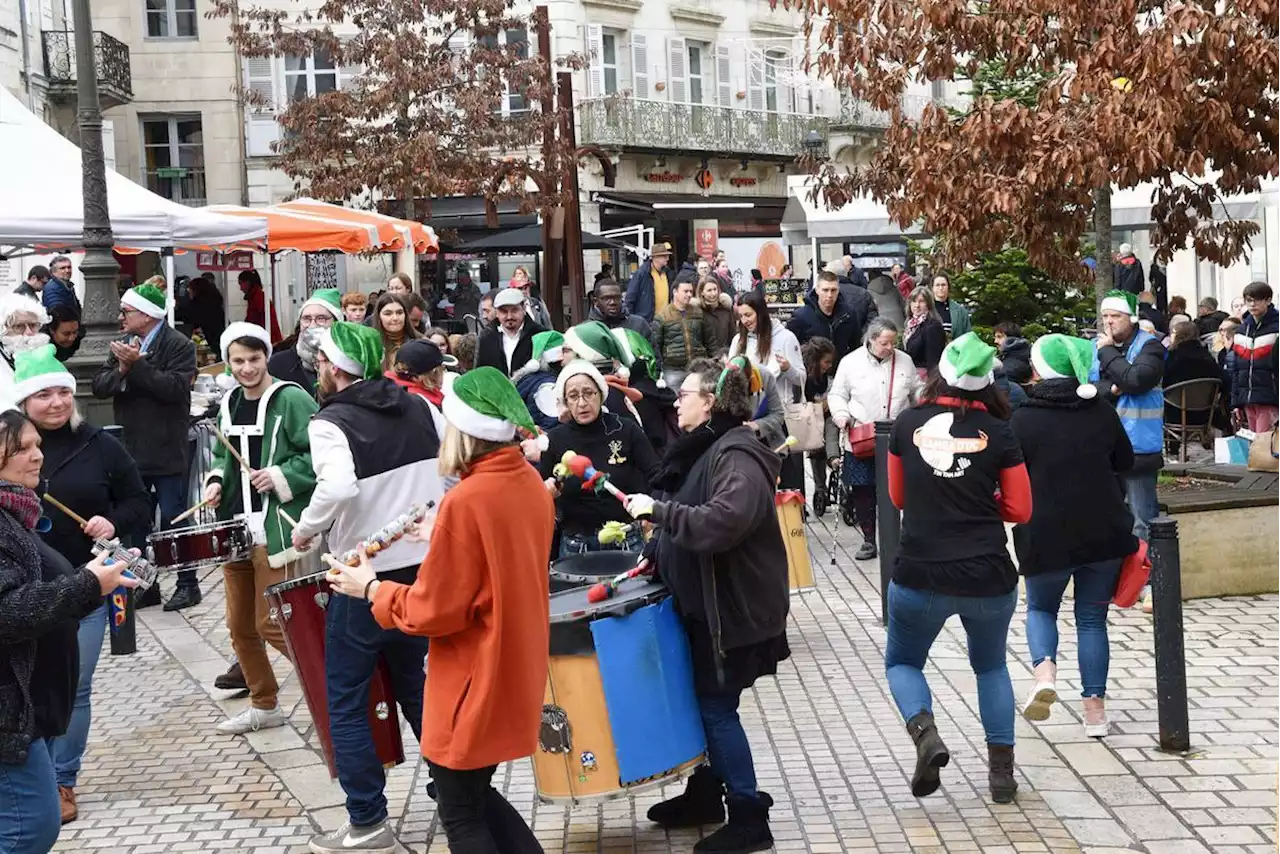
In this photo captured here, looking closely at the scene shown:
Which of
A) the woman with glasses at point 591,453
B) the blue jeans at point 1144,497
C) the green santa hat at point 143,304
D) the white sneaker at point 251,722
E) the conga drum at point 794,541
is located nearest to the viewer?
the woman with glasses at point 591,453

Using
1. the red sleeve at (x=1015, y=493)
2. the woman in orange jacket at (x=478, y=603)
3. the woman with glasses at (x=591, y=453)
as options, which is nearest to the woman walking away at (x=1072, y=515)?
the red sleeve at (x=1015, y=493)

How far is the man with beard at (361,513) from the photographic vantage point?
19.5 feet

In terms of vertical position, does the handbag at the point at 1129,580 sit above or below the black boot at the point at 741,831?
above

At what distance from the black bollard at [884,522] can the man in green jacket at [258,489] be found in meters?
3.33

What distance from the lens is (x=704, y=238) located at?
107 ft

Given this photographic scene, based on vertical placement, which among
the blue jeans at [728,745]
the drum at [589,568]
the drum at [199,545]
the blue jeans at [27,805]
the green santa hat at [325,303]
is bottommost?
the blue jeans at [728,745]

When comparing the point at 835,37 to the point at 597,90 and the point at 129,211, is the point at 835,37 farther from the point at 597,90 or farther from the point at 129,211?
the point at 597,90

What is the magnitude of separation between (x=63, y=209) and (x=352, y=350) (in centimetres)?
868

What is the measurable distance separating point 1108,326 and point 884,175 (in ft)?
9.16

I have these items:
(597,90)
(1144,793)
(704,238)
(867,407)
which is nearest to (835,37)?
(867,407)

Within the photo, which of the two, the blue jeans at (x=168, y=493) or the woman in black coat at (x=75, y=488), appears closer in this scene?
the woman in black coat at (x=75, y=488)

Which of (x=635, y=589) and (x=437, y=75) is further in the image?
(x=437, y=75)

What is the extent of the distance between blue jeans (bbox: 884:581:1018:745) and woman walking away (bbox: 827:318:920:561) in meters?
4.94

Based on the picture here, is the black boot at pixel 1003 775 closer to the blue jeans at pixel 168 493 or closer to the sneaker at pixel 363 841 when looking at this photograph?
the sneaker at pixel 363 841
